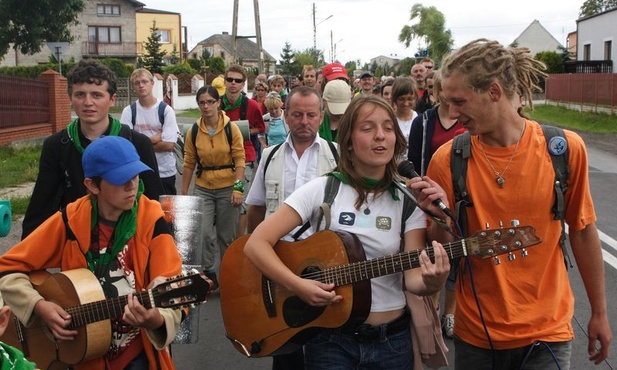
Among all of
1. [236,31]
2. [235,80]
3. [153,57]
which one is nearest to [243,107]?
[235,80]

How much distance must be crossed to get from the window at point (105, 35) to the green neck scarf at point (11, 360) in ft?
261

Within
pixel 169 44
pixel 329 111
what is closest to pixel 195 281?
pixel 329 111

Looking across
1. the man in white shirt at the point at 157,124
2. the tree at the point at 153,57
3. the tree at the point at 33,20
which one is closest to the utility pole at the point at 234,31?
the tree at the point at 33,20

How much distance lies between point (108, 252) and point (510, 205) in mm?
1820

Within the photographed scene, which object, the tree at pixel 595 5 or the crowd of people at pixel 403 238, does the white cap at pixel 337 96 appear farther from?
the tree at pixel 595 5

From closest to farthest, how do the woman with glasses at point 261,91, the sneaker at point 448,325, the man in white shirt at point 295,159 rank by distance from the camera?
the man in white shirt at point 295,159, the sneaker at point 448,325, the woman with glasses at point 261,91

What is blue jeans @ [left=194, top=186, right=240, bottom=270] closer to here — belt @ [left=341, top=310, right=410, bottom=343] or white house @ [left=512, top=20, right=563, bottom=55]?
belt @ [left=341, top=310, right=410, bottom=343]

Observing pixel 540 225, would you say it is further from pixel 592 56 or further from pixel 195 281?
pixel 592 56

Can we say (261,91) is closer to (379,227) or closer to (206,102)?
(206,102)

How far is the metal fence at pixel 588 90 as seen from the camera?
30.2m

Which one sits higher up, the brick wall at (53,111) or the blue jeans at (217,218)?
the brick wall at (53,111)

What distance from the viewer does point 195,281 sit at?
3230mm

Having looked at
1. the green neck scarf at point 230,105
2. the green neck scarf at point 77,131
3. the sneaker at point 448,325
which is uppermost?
the green neck scarf at point 230,105

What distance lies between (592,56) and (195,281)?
2078 inches
